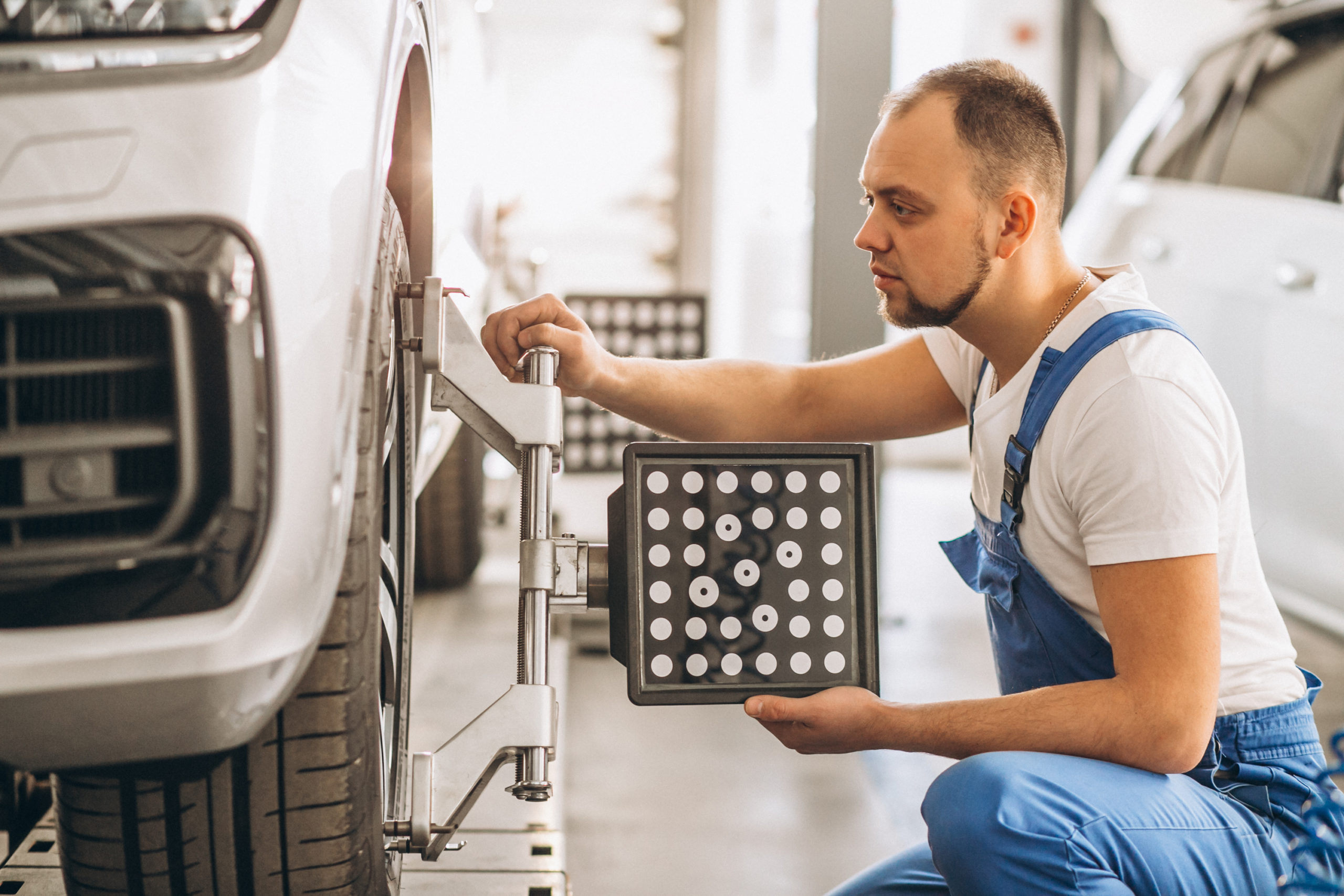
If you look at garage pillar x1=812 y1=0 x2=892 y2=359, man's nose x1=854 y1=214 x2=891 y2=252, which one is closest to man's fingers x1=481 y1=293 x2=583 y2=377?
man's nose x1=854 y1=214 x2=891 y2=252

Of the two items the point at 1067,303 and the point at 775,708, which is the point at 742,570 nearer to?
the point at 775,708

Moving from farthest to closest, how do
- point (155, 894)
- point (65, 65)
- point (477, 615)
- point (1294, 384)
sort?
1. point (477, 615)
2. point (1294, 384)
3. point (155, 894)
4. point (65, 65)

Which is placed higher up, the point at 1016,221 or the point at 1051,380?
the point at 1016,221

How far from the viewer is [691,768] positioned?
1986 mm

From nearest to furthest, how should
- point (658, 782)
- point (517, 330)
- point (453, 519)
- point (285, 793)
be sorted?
point (285, 793) → point (517, 330) → point (658, 782) → point (453, 519)

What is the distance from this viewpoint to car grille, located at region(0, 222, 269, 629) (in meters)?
0.60

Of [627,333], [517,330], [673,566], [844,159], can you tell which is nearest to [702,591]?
[673,566]

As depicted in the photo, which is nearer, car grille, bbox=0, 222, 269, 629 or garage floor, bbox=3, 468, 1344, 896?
car grille, bbox=0, 222, 269, 629

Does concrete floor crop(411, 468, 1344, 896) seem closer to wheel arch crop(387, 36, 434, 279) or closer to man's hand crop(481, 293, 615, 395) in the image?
man's hand crop(481, 293, 615, 395)

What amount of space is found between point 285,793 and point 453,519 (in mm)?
1979

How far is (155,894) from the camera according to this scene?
0.83m

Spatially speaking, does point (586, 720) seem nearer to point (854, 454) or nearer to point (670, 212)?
point (854, 454)

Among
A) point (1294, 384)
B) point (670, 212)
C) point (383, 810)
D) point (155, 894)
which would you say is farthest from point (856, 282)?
point (670, 212)

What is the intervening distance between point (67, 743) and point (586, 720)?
5.41ft
